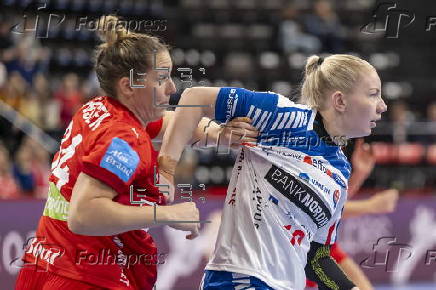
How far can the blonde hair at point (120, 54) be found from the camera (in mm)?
2814

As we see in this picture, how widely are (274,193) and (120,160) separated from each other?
2.31 feet

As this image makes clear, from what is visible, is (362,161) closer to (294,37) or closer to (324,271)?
(324,271)

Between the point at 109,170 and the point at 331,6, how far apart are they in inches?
403

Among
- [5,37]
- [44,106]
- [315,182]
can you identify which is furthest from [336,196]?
[5,37]

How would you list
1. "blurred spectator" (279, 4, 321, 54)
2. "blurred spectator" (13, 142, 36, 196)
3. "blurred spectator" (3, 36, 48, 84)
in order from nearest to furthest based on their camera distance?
"blurred spectator" (13, 142, 36, 196) → "blurred spectator" (3, 36, 48, 84) → "blurred spectator" (279, 4, 321, 54)

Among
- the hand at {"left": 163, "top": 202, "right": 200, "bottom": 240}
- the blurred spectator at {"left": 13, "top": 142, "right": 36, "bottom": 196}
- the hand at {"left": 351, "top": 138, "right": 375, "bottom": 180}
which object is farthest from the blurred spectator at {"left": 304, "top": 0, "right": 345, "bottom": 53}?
the hand at {"left": 163, "top": 202, "right": 200, "bottom": 240}

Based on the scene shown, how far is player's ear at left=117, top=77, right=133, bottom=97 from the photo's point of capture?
282cm

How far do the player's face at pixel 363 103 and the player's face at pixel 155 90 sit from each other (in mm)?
747

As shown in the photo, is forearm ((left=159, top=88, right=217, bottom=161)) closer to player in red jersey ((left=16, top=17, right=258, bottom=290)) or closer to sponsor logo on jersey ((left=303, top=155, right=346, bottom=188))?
player in red jersey ((left=16, top=17, right=258, bottom=290))

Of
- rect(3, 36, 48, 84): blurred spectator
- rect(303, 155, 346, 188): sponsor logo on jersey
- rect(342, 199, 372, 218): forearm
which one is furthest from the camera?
rect(3, 36, 48, 84): blurred spectator

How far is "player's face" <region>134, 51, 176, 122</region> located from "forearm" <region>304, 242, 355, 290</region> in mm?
913

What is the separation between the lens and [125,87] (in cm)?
282

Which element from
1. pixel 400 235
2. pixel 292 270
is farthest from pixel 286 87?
pixel 292 270

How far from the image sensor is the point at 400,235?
834 centimetres
